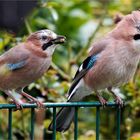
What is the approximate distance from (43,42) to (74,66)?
189 cm

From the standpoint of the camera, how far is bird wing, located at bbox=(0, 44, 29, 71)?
540 centimetres

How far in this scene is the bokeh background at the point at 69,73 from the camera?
6.41 metres

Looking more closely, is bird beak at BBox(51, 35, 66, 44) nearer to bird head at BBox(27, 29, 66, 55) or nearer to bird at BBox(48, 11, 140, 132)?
bird head at BBox(27, 29, 66, 55)

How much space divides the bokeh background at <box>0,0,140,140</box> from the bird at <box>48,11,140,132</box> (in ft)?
1.46

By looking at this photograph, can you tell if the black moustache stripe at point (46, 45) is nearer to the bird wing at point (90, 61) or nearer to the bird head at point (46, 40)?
the bird head at point (46, 40)

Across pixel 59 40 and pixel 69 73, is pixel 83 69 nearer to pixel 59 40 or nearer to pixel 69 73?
pixel 59 40

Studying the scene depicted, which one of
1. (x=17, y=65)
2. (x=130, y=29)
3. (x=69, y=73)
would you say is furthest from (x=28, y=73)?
(x=69, y=73)

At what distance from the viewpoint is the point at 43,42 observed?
5480 mm

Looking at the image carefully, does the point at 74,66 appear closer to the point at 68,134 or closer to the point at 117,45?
the point at 68,134

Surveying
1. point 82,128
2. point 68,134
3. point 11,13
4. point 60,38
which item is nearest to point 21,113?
point 68,134

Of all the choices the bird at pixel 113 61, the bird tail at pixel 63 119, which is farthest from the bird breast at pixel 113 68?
the bird tail at pixel 63 119

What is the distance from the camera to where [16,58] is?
5.45 m

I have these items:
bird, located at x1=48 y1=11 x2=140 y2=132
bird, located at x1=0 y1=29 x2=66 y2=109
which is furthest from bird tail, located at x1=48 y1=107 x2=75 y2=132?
bird, located at x1=0 y1=29 x2=66 y2=109

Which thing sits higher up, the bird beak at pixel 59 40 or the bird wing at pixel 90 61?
the bird beak at pixel 59 40
